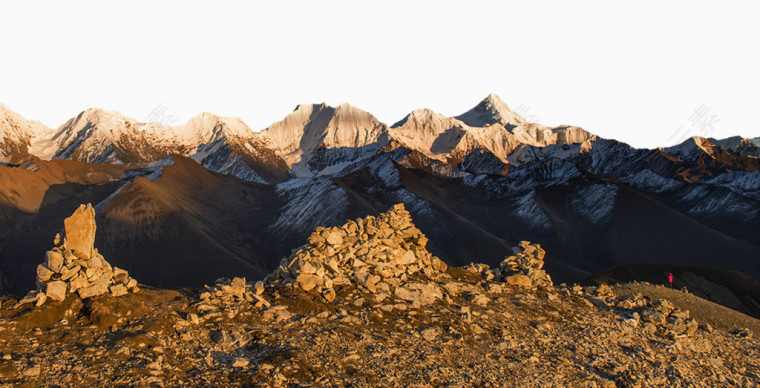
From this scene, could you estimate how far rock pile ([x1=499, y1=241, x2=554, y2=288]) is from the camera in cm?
1894

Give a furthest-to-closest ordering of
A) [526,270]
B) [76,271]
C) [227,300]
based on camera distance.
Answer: [526,270], [227,300], [76,271]

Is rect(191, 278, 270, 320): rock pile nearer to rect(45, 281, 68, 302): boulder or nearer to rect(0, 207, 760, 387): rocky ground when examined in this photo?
rect(0, 207, 760, 387): rocky ground

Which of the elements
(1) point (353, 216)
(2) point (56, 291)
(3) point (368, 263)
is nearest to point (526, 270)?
(3) point (368, 263)

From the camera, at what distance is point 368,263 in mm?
16781

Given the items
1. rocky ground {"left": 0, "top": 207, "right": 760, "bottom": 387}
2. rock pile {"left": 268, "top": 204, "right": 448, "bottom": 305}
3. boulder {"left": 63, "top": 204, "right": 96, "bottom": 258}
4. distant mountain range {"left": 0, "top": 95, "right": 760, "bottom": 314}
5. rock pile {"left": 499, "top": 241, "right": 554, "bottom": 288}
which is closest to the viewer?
rocky ground {"left": 0, "top": 207, "right": 760, "bottom": 387}

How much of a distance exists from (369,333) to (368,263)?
152 inches

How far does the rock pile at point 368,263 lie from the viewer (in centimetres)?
1561

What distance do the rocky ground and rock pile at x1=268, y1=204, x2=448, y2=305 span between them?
0.16ft

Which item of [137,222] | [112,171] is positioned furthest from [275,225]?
[112,171]

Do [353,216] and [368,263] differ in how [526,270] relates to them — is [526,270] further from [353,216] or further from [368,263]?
[353,216]

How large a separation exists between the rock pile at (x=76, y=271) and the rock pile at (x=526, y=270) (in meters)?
13.1

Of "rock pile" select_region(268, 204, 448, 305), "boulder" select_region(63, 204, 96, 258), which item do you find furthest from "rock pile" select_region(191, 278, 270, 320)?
"boulder" select_region(63, 204, 96, 258)

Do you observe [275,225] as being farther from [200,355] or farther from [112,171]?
[200,355]

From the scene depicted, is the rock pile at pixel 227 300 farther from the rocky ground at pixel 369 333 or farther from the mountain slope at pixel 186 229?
the mountain slope at pixel 186 229
